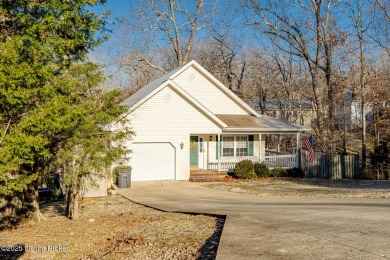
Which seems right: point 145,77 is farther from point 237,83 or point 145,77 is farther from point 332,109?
point 332,109

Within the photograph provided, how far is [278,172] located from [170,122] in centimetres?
764

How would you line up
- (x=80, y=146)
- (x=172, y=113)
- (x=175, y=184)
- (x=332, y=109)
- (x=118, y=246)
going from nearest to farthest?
(x=118, y=246) < (x=80, y=146) < (x=175, y=184) < (x=172, y=113) < (x=332, y=109)

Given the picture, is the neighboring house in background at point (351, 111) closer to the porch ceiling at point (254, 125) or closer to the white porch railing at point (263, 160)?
the porch ceiling at point (254, 125)

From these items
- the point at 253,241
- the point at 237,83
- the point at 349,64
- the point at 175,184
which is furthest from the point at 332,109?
the point at 253,241

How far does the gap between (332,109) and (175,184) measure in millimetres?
18743

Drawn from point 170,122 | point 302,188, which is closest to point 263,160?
point 302,188

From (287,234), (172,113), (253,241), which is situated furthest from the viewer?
(172,113)

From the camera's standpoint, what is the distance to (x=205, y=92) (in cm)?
2392

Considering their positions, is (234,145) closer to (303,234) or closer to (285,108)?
(303,234)

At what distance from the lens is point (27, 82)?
7.56 m

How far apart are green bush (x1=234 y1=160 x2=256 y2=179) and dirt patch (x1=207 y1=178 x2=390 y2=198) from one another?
550 millimetres

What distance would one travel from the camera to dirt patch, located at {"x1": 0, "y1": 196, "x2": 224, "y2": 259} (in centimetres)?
679

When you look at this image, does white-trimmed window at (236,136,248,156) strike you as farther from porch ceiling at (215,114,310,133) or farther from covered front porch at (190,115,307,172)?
porch ceiling at (215,114,310,133)

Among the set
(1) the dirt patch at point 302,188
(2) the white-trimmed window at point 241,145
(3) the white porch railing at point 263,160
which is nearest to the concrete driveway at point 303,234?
(1) the dirt patch at point 302,188
